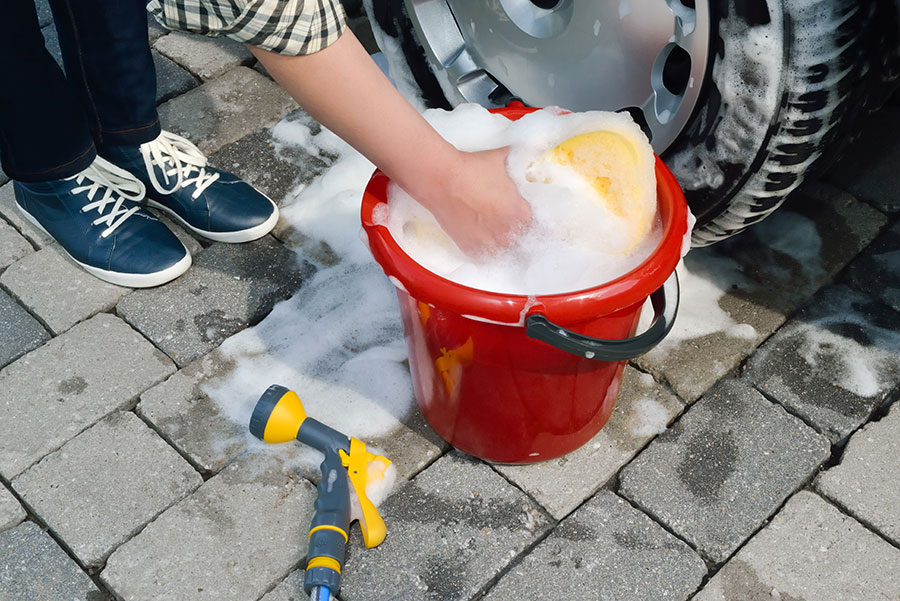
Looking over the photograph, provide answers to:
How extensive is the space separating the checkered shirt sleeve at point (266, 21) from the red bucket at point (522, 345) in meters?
0.32

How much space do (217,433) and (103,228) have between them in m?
0.62

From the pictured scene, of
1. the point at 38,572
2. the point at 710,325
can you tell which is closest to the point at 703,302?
the point at 710,325

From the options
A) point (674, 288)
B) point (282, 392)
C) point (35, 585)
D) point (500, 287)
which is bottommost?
point (35, 585)

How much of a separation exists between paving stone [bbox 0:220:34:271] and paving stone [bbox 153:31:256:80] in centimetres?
69

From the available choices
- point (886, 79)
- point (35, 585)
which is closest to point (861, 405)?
point (886, 79)

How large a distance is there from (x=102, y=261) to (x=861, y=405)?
159 cm

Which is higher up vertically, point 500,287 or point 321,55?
point 321,55

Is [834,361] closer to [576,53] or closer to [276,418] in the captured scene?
[576,53]

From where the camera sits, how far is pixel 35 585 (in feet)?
5.09

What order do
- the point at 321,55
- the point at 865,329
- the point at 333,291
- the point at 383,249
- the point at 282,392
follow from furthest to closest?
the point at 333,291, the point at 865,329, the point at 282,392, the point at 383,249, the point at 321,55

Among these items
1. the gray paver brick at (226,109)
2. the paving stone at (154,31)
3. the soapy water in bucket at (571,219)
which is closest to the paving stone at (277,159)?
the gray paver brick at (226,109)

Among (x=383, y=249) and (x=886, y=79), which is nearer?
(x=383, y=249)

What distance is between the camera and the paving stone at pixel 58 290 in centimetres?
198

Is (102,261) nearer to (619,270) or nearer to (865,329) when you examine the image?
(619,270)
